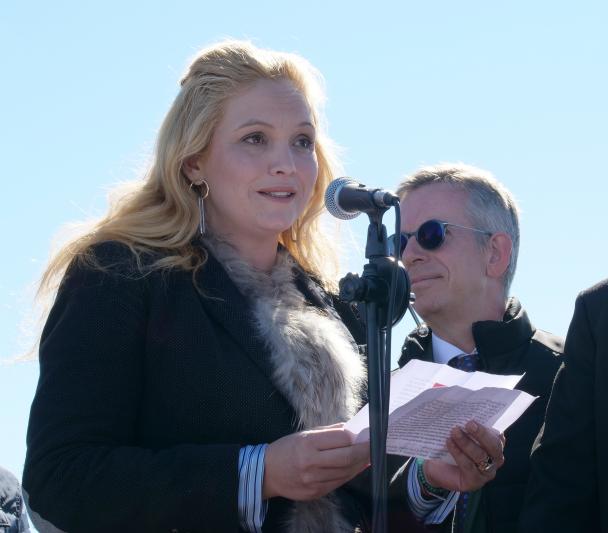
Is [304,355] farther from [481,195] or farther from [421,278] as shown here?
[481,195]

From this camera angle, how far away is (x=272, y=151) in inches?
155

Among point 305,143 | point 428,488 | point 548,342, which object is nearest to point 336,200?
point 305,143

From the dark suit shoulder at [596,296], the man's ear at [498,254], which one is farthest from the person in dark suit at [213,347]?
the man's ear at [498,254]

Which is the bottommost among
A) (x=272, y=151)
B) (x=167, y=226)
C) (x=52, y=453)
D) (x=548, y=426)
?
(x=52, y=453)

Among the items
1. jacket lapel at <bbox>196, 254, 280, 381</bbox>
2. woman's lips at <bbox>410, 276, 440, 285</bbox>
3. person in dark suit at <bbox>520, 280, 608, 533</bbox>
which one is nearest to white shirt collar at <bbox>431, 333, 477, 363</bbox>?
woman's lips at <bbox>410, 276, 440, 285</bbox>

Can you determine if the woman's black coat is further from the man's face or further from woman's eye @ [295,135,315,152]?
the man's face

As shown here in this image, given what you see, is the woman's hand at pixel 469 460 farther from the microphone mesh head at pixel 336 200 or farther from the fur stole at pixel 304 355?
the microphone mesh head at pixel 336 200

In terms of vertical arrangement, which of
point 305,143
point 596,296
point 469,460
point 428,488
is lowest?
point 428,488

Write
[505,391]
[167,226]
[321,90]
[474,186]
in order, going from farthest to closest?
[474,186] → [321,90] → [167,226] → [505,391]

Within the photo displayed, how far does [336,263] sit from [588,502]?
5.57ft

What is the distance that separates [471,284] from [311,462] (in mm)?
2307

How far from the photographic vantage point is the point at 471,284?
5.20 m

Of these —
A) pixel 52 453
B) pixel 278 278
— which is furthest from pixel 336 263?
pixel 52 453

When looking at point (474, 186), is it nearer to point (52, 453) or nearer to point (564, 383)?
point (564, 383)
